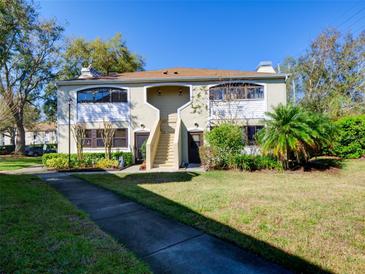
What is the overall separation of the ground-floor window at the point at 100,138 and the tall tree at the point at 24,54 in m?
9.39

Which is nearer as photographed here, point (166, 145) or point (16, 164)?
point (166, 145)

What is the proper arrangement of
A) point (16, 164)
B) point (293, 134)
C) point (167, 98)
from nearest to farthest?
1. point (293, 134)
2. point (167, 98)
3. point (16, 164)

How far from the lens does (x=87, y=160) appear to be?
14.1 m

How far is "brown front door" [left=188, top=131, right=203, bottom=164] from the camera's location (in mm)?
15867

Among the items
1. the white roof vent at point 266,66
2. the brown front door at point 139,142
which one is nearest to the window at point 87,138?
the brown front door at point 139,142

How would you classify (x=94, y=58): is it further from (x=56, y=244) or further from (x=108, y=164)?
(x=56, y=244)

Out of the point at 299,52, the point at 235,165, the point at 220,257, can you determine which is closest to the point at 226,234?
the point at 220,257

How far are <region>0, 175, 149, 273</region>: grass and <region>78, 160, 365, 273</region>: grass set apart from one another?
1.64 m

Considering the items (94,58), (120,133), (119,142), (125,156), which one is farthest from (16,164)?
(94,58)

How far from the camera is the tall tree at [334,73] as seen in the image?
22.8m

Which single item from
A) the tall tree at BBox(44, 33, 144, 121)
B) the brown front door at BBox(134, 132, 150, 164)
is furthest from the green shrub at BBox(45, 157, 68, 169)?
the tall tree at BBox(44, 33, 144, 121)

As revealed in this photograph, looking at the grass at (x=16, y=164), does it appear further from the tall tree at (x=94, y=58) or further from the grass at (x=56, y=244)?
the grass at (x=56, y=244)

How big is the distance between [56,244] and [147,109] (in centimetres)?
1314

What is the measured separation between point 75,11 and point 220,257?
15694mm
